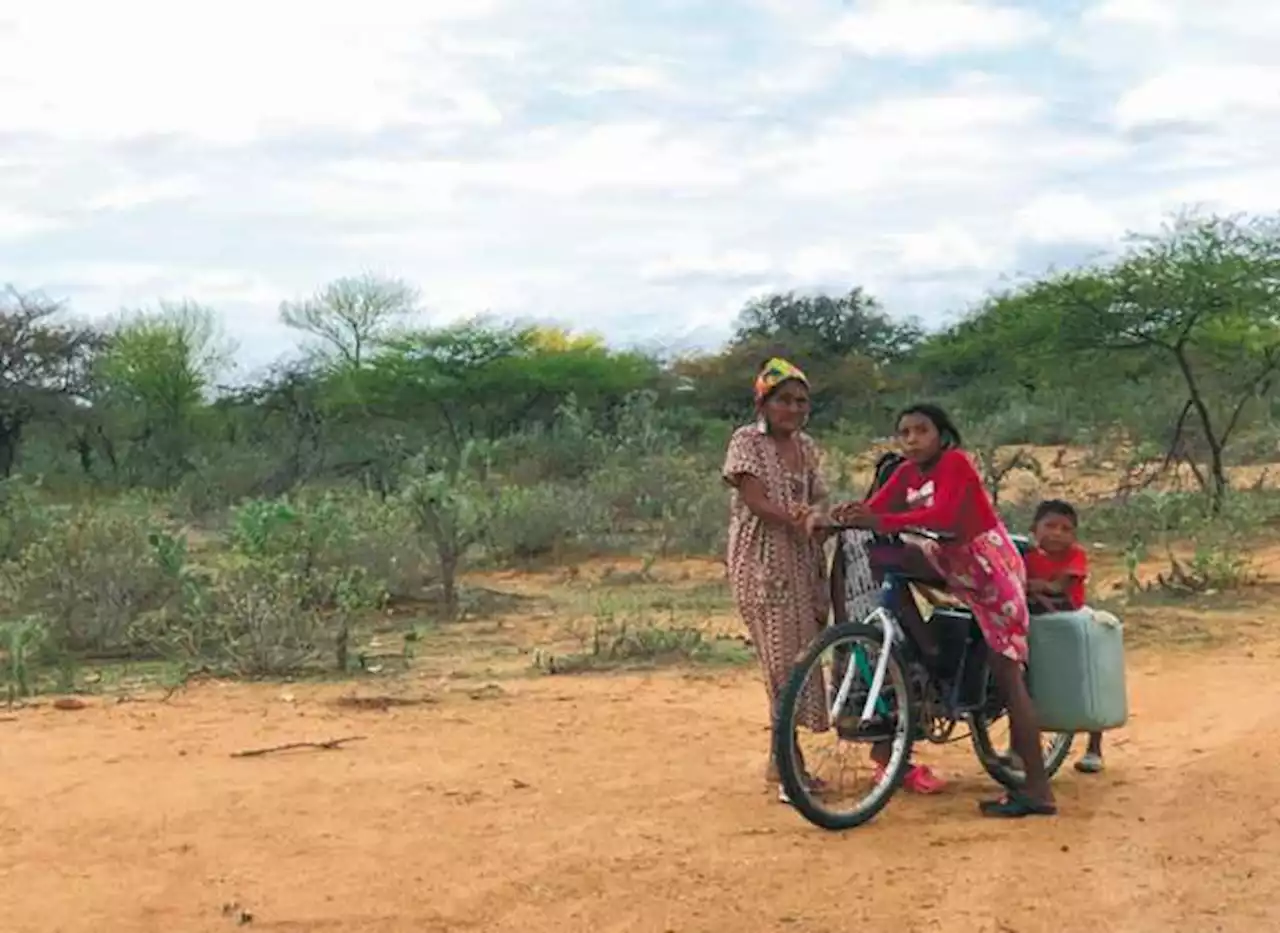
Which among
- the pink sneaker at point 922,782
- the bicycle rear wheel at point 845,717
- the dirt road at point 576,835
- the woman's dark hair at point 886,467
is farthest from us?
the pink sneaker at point 922,782

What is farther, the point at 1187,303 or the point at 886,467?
the point at 1187,303

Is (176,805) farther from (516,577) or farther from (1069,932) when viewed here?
(516,577)

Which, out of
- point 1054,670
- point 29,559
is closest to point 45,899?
point 1054,670

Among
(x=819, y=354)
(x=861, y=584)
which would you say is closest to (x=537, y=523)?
(x=861, y=584)

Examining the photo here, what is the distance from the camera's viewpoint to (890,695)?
519 cm

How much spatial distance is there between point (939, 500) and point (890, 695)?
2.17 feet

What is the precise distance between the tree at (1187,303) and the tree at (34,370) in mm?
17864

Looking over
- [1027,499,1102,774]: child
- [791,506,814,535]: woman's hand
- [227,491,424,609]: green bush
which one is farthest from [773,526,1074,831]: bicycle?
[227,491,424,609]: green bush

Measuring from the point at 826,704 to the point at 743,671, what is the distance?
3466mm

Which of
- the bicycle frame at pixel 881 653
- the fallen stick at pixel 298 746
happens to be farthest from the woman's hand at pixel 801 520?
the fallen stick at pixel 298 746

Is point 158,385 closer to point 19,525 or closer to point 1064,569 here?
point 19,525

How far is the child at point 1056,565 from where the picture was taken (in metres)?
5.68

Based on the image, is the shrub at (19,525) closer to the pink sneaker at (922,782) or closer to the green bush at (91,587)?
the green bush at (91,587)

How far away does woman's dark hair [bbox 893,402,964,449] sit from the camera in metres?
5.19
